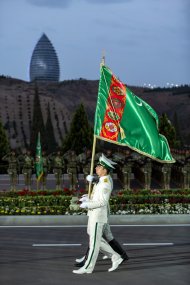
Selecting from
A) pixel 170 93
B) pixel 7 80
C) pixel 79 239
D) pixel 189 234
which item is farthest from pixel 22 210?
pixel 170 93

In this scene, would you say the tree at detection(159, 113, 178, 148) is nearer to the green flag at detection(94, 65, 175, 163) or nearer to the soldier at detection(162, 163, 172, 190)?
the soldier at detection(162, 163, 172, 190)

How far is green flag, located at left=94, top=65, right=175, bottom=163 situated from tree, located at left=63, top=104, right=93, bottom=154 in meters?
24.5

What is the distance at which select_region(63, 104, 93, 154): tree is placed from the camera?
35250mm

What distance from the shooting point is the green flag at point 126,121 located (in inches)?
388

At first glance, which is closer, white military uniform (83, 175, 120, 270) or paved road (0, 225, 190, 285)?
paved road (0, 225, 190, 285)

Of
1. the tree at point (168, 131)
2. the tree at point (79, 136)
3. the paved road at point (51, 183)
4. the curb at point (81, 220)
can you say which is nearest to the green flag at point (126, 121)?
the curb at point (81, 220)

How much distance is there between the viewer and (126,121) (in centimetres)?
1015

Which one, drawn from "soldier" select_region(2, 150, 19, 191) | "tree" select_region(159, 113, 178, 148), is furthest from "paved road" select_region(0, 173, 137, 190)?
"tree" select_region(159, 113, 178, 148)

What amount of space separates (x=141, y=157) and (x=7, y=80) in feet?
316

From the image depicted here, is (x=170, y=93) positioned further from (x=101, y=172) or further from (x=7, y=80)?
(x=101, y=172)

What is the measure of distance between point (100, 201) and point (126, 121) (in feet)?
6.79

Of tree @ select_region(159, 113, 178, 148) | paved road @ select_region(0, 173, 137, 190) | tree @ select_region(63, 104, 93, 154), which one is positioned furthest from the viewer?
tree @ select_region(159, 113, 178, 148)

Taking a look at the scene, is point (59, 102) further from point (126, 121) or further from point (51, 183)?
point (126, 121)

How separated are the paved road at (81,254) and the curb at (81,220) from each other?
41 cm
